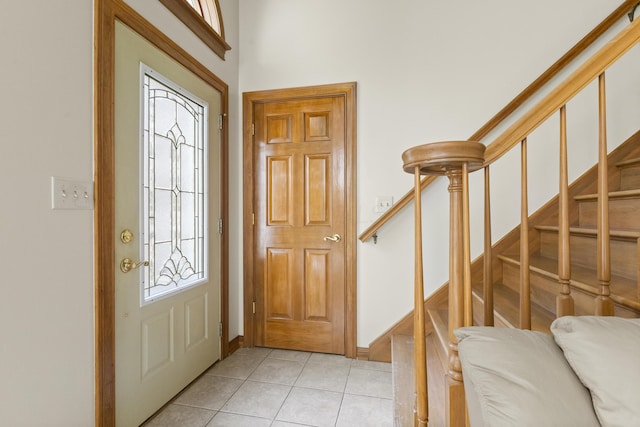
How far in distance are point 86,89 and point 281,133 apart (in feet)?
4.54

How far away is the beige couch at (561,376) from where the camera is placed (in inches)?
24.0

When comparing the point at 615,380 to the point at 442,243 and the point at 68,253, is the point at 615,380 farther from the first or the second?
the point at 68,253

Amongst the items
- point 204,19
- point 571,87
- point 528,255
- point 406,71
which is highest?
point 204,19

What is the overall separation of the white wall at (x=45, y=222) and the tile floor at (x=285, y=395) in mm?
606

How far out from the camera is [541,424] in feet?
1.98

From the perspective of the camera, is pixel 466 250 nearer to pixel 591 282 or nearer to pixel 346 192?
pixel 591 282

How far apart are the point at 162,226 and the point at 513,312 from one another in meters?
1.91

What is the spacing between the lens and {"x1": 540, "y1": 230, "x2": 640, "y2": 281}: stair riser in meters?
1.26

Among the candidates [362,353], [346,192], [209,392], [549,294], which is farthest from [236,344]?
[549,294]

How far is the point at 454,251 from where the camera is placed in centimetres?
93

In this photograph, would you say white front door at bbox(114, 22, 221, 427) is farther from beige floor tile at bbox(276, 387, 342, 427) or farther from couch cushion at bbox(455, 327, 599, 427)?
couch cushion at bbox(455, 327, 599, 427)

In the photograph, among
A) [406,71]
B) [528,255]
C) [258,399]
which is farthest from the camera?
[406,71]

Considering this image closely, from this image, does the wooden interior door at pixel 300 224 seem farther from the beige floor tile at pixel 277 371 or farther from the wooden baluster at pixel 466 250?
the wooden baluster at pixel 466 250

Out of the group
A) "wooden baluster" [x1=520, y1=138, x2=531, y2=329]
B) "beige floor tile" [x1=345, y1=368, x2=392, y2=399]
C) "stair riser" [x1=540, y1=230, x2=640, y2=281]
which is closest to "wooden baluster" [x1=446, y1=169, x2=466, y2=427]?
"wooden baluster" [x1=520, y1=138, x2=531, y2=329]
